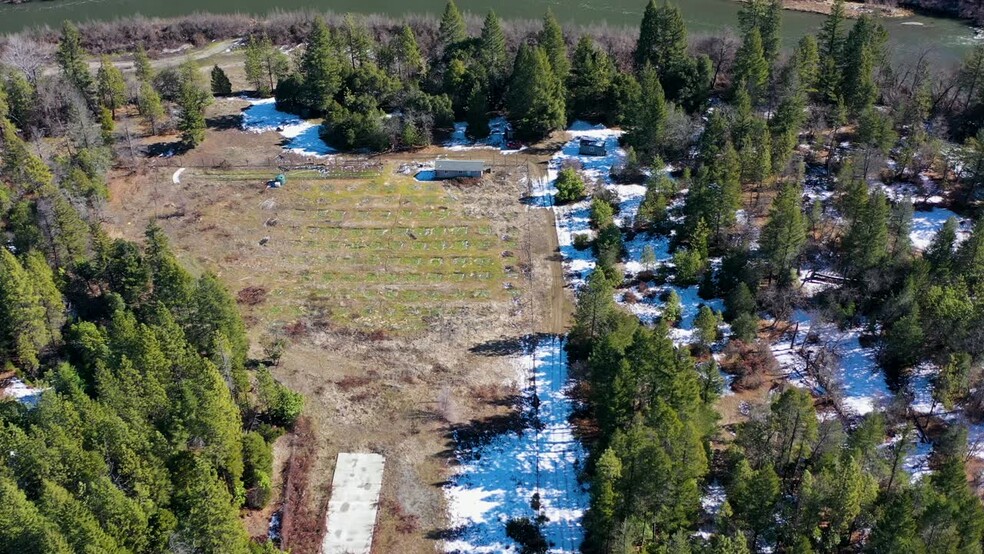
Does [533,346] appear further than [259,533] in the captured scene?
Yes

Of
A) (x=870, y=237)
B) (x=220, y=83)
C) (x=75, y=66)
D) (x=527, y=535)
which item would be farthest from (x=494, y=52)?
(x=527, y=535)

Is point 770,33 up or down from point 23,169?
up

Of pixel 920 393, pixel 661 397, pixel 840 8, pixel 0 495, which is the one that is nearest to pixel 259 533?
pixel 0 495

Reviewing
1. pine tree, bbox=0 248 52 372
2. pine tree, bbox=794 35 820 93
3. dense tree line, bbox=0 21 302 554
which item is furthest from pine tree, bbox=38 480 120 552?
pine tree, bbox=794 35 820 93

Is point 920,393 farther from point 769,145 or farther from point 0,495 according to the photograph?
point 0,495

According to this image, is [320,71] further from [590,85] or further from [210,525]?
[210,525]

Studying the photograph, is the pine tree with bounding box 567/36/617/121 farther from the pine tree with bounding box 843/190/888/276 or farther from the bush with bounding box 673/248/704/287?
the pine tree with bounding box 843/190/888/276

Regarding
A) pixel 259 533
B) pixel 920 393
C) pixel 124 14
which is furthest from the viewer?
pixel 124 14
